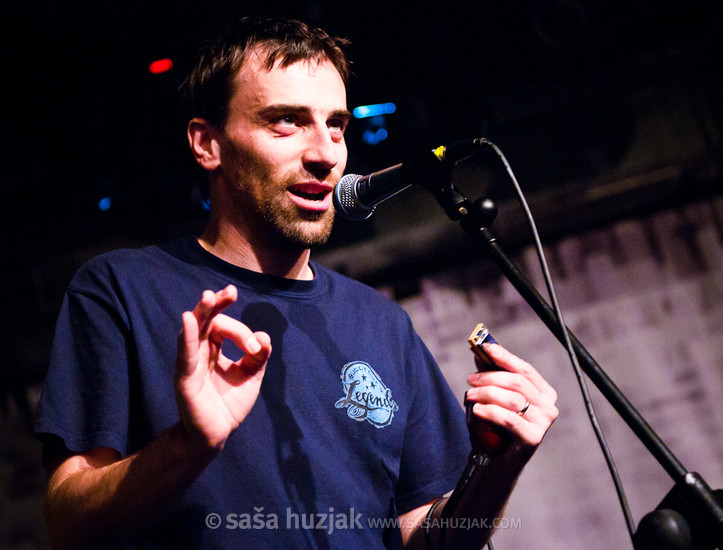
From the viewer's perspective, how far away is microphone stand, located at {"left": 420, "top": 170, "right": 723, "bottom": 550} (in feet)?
3.35

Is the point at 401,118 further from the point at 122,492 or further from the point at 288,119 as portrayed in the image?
the point at 122,492

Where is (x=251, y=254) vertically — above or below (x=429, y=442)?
above

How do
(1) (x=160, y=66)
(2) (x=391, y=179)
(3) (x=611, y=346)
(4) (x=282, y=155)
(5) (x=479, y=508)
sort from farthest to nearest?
(3) (x=611, y=346) → (1) (x=160, y=66) → (4) (x=282, y=155) → (5) (x=479, y=508) → (2) (x=391, y=179)


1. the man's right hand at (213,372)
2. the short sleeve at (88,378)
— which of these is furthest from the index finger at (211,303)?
the short sleeve at (88,378)

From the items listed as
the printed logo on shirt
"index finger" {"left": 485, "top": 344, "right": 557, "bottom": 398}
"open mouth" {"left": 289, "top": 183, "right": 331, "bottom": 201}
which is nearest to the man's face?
"open mouth" {"left": 289, "top": 183, "right": 331, "bottom": 201}

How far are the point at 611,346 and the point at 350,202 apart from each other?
2710 mm

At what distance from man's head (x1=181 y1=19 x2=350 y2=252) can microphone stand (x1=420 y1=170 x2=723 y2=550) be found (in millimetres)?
669

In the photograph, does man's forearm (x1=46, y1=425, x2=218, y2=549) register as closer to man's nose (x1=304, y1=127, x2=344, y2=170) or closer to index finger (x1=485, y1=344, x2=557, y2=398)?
index finger (x1=485, y1=344, x2=557, y2=398)

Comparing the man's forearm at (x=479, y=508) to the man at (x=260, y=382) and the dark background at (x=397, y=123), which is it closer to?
the man at (x=260, y=382)

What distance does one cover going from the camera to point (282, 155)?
177 cm

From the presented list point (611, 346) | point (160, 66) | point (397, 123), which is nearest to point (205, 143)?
point (160, 66)

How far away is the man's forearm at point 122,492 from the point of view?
1135 millimetres

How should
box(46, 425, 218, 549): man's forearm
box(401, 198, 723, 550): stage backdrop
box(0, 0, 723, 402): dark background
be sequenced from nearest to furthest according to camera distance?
box(46, 425, 218, 549): man's forearm → box(0, 0, 723, 402): dark background → box(401, 198, 723, 550): stage backdrop

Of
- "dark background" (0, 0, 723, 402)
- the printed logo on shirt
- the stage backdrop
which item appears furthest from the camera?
the stage backdrop
